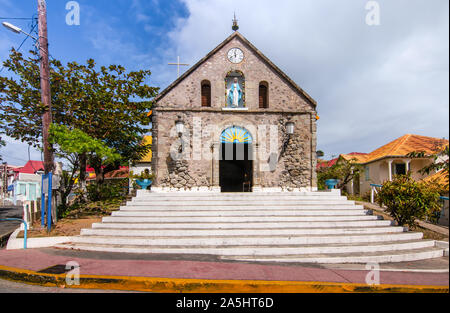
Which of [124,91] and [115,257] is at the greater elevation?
[124,91]

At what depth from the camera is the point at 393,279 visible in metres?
4.88

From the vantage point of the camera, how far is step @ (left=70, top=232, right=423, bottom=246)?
7.24m

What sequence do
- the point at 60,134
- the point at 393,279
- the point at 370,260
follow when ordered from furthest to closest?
the point at 60,134 → the point at 370,260 → the point at 393,279

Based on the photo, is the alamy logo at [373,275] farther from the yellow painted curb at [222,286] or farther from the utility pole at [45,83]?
the utility pole at [45,83]

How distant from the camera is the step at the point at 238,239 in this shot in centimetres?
724

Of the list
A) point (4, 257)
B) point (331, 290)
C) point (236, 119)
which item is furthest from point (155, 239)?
point (236, 119)

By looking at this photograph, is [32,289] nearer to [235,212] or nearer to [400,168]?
[235,212]

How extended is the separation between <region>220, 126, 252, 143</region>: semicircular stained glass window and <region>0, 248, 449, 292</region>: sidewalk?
21.8 ft

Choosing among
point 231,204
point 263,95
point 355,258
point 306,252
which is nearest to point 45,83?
point 231,204

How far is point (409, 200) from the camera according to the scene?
8.46 m

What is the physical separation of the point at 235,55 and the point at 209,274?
10.6 metres
